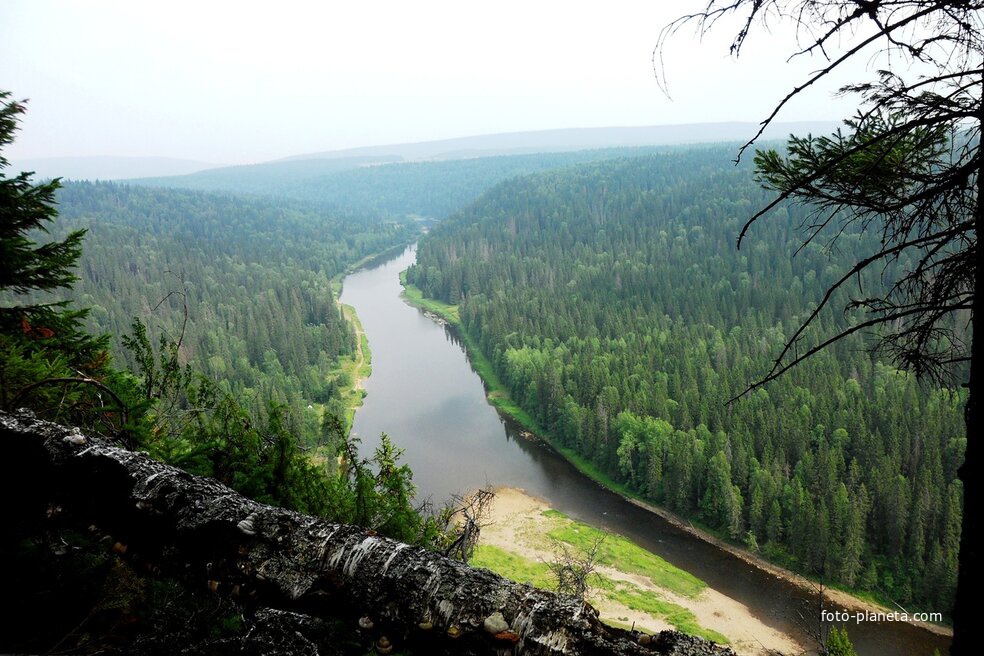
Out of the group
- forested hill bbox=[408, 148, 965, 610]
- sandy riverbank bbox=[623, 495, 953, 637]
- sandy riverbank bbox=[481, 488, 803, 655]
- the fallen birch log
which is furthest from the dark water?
the fallen birch log

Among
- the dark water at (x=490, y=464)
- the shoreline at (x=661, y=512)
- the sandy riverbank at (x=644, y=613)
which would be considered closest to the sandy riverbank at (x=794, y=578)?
the shoreline at (x=661, y=512)

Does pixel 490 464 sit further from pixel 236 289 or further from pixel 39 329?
pixel 236 289

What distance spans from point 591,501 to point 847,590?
1595 centimetres

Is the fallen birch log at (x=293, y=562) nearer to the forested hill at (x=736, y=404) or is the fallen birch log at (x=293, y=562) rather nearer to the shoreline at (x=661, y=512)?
the forested hill at (x=736, y=404)

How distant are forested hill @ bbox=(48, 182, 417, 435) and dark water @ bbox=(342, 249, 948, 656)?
720cm

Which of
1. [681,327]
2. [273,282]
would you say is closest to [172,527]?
[681,327]

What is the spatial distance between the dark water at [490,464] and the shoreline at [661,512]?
615mm

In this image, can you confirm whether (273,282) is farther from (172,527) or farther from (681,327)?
(172,527)

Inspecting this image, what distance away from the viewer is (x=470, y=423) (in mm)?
55656

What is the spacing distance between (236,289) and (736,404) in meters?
93.3

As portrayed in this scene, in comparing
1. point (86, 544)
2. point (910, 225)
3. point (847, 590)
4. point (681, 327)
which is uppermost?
point (910, 225)

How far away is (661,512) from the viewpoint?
40.9m

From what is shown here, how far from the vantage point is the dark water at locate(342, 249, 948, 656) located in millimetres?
30844

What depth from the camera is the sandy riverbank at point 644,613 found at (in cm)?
2770
